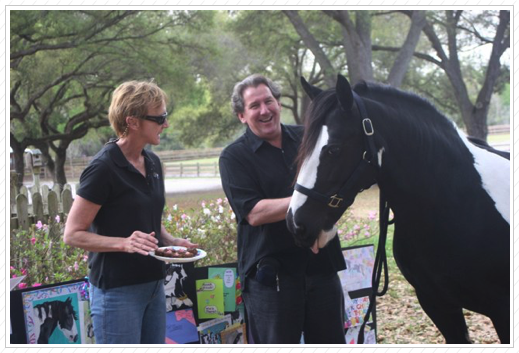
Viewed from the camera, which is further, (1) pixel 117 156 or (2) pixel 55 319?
(2) pixel 55 319

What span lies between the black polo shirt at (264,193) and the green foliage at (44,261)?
2.30 m

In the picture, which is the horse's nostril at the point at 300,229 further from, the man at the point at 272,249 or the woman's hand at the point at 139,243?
the woman's hand at the point at 139,243

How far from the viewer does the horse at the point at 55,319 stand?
2918mm

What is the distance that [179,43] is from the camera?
15664mm

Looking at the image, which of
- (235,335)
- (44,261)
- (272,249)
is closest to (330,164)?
(272,249)

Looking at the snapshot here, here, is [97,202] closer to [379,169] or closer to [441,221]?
[379,169]

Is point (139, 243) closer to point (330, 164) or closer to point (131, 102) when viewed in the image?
point (131, 102)

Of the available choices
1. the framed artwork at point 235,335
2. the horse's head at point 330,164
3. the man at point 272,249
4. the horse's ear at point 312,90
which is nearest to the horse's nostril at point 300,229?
the horse's head at point 330,164

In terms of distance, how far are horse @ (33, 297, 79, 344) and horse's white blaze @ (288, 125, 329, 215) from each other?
1.77 m

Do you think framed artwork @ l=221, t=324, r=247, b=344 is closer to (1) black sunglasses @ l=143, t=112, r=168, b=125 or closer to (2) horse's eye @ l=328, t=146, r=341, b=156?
(1) black sunglasses @ l=143, t=112, r=168, b=125

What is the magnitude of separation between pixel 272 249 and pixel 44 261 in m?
2.84

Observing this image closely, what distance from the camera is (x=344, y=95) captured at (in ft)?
7.23

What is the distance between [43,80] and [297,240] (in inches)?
680
